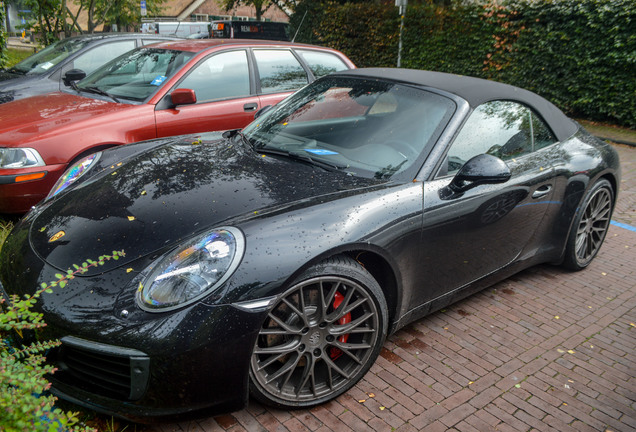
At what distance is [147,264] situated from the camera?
7.84ft

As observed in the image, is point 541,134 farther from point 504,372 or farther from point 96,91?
point 96,91

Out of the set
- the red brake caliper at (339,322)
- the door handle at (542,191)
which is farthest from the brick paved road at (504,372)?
the door handle at (542,191)

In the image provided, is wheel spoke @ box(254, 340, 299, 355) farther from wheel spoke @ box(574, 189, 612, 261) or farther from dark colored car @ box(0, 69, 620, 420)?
wheel spoke @ box(574, 189, 612, 261)

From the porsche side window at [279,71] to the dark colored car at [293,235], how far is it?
1.99 m

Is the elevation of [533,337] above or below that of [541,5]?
below

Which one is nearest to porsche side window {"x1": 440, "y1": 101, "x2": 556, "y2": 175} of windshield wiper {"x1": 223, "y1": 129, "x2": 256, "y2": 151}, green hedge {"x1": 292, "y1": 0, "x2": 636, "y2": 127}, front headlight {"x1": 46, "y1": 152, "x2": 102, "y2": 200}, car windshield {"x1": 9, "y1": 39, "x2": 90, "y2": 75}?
windshield wiper {"x1": 223, "y1": 129, "x2": 256, "y2": 151}

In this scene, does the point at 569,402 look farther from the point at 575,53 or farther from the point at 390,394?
the point at 575,53

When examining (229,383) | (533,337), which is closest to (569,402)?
(533,337)

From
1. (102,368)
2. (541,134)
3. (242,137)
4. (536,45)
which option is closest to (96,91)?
(242,137)

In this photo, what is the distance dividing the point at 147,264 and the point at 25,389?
2.47 ft

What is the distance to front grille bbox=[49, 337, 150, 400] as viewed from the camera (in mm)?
2158

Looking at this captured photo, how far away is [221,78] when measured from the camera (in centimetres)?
562

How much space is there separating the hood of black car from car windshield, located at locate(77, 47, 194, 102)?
215 cm

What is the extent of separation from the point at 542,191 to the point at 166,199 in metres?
2.48
